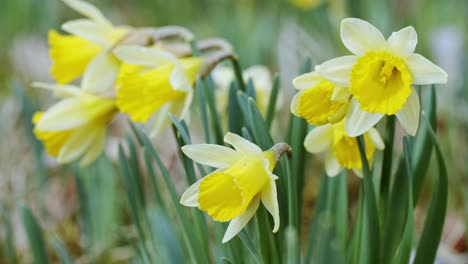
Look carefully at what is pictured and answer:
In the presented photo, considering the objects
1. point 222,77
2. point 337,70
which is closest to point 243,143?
point 337,70

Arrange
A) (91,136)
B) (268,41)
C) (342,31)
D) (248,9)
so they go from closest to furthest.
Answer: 1. (342,31)
2. (91,136)
3. (268,41)
4. (248,9)

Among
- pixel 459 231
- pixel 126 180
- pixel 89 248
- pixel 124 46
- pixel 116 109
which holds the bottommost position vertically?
pixel 459 231

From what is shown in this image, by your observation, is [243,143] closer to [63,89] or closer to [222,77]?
[63,89]

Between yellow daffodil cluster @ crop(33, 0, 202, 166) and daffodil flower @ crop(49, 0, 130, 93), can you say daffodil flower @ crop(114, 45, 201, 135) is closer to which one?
yellow daffodil cluster @ crop(33, 0, 202, 166)

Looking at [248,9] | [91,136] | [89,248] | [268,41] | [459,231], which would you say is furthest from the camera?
[248,9]

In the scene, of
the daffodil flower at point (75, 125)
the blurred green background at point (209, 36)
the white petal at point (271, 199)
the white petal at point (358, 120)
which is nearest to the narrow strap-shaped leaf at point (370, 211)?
the white petal at point (358, 120)

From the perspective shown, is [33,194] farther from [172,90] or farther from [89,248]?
[172,90]

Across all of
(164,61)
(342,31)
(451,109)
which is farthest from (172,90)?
(451,109)
